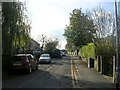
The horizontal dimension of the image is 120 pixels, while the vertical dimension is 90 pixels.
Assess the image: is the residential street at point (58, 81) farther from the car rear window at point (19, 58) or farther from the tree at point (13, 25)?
the tree at point (13, 25)

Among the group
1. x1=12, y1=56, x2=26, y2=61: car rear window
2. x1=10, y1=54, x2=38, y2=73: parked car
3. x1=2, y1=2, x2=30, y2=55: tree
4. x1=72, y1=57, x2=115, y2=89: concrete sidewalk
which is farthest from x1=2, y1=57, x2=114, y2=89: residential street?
x1=2, y1=2, x2=30, y2=55: tree

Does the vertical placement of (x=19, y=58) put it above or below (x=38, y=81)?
above

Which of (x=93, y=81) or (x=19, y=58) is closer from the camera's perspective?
(x=93, y=81)

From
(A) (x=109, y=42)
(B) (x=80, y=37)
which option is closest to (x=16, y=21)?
(A) (x=109, y=42)

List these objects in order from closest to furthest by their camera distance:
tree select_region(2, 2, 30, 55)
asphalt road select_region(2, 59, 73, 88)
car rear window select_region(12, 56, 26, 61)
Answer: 1. asphalt road select_region(2, 59, 73, 88)
2. tree select_region(2, 2, 30, 55)
3. car rear window select_region(12, 56, 26, 61)

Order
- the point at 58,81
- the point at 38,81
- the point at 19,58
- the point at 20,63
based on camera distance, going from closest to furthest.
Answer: the point at 58,81
the point at 38,81
the point at 20,63
the point at 19,58

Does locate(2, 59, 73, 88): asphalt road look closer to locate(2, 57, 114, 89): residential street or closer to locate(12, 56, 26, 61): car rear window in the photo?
locate(2, 57, 114, 89): residential street

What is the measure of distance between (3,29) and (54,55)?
50.0m

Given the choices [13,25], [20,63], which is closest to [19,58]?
[20,63]

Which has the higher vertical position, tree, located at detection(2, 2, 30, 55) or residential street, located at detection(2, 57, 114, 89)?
tree, located at detection(2, 2, 30, 55)

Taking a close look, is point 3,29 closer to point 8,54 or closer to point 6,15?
point 6,15

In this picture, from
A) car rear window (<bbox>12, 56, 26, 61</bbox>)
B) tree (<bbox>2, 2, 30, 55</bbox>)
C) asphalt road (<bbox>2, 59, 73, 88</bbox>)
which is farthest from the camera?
car rear window (<bbox>12, 56, 26, 61</bbox>)

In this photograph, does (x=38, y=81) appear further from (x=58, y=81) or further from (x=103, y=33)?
(x=103, y=33)

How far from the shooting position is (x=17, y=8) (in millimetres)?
25906
